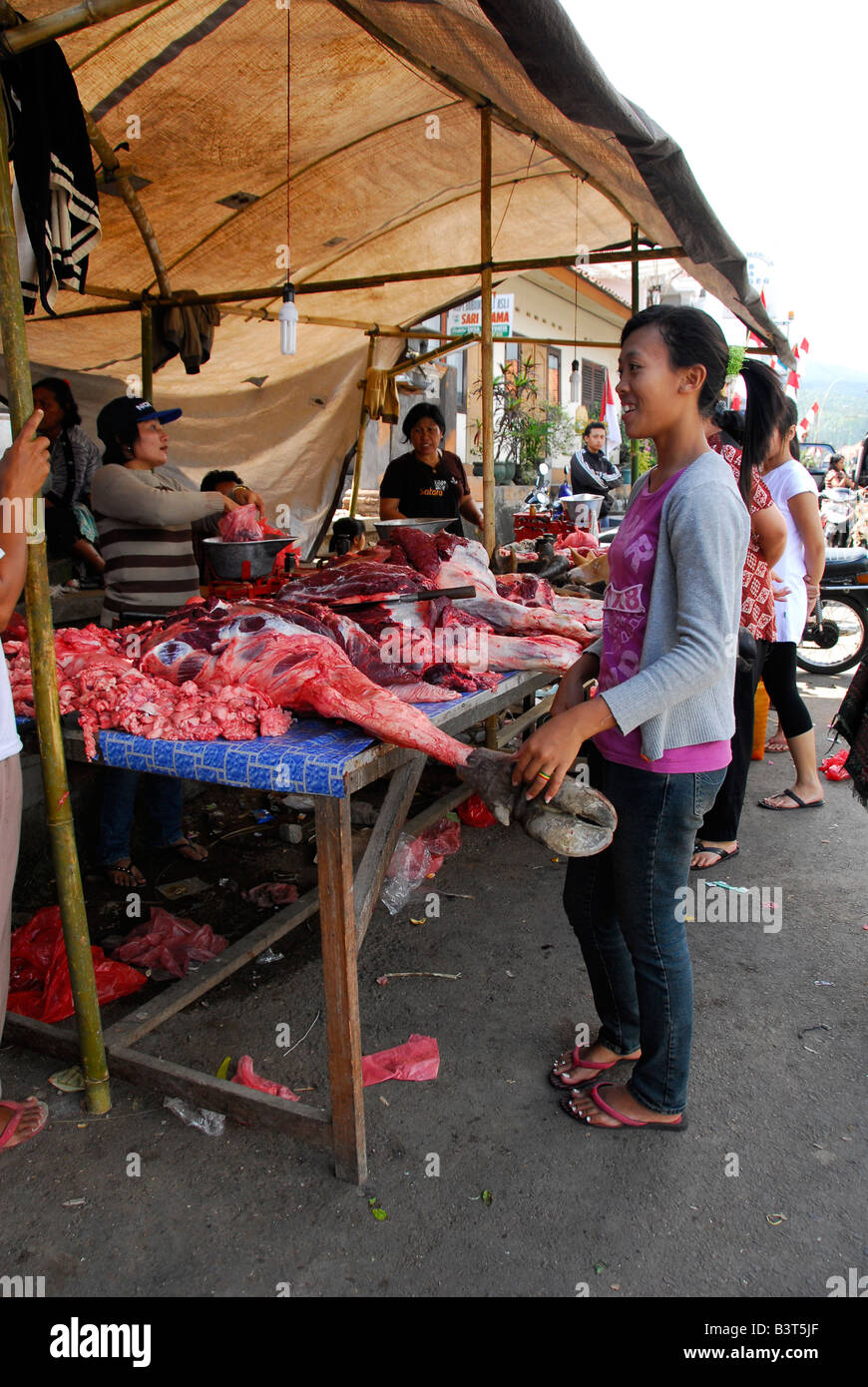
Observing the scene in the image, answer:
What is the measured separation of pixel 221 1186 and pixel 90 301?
6.38 m

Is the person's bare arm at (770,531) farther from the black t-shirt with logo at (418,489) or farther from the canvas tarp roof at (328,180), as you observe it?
the black t-shirt with logo at (418,489)

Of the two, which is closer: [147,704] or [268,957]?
[147,704]

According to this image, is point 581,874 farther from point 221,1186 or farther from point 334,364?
point 334,364

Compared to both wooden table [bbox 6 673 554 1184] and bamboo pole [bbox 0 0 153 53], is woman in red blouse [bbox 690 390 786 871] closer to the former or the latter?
wooden table [bbox 6 673 554 1184]

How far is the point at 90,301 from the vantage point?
665 centimetres

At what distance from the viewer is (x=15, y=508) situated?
220 cm

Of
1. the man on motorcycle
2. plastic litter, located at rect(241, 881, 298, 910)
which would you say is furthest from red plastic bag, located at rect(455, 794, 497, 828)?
the man on motorcycle

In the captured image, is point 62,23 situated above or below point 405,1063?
above

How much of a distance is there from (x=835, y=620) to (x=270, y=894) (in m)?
7.08

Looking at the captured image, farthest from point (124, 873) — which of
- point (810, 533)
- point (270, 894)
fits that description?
point (810, 533)

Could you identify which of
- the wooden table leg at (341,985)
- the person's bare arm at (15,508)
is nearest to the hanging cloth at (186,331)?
the person's bare arm at (15,508)

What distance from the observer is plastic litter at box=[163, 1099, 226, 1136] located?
103 inches

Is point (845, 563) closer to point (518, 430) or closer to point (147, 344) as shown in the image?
point (147, 344)

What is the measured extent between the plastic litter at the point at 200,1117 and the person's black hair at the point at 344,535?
4.53 metres
